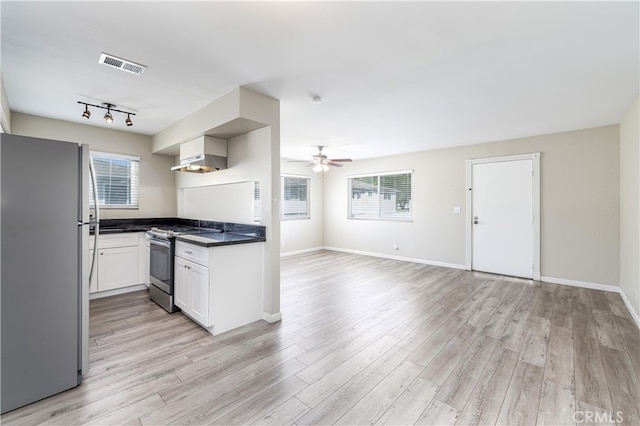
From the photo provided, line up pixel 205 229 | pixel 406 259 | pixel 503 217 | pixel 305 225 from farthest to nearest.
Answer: pixel 305 225 → pixel 406 259 → pixel 503 217 → pixel 205 229

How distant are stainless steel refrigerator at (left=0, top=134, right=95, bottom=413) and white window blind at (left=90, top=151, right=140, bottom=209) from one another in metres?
2.85

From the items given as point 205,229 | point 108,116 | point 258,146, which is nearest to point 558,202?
point 258,146

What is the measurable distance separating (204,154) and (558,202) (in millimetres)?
5451

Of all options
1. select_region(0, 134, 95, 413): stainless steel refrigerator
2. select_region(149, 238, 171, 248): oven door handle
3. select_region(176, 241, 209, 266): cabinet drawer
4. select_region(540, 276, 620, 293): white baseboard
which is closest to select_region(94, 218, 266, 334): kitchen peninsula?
select_region(176, 241, 209, 266): cabinet drawer

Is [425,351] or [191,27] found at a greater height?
[191,27]

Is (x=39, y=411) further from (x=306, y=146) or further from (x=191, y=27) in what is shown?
(x=306, y=146)

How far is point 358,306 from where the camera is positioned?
361cm

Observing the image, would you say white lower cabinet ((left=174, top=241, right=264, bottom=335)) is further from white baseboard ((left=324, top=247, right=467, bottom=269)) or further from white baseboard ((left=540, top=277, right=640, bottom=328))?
white baseboard ((left=540, top=277, right=640, bottom=328))

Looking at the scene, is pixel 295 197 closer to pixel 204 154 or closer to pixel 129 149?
pixel 129 149

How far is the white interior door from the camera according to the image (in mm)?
4844

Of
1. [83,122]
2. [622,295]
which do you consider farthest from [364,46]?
[622,295]

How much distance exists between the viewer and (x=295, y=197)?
7383 millimetres

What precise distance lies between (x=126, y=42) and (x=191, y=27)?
595 millimetres

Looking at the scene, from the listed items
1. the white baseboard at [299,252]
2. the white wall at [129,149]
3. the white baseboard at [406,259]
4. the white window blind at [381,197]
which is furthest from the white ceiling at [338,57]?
the white baseboard at [299,252]
